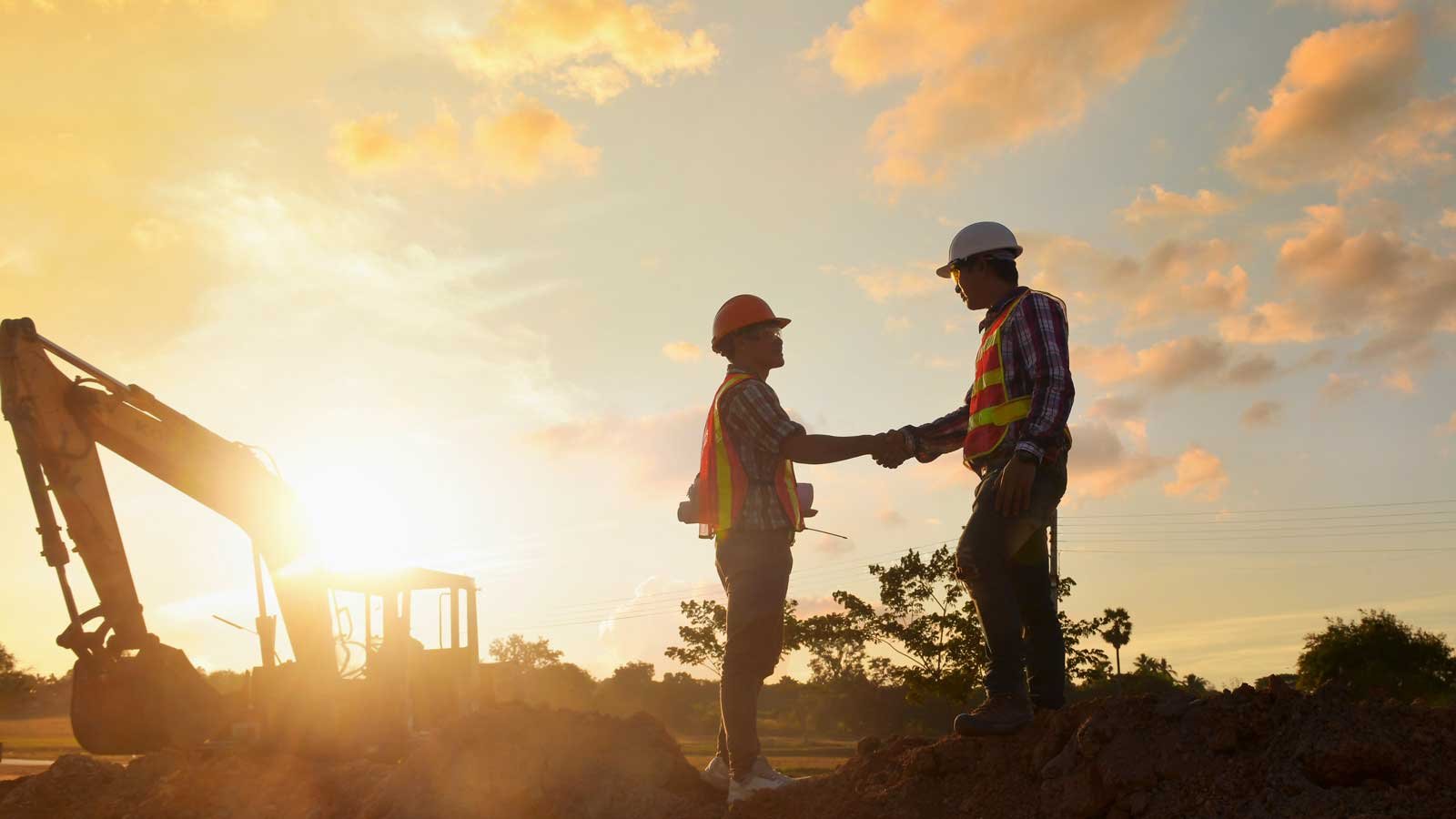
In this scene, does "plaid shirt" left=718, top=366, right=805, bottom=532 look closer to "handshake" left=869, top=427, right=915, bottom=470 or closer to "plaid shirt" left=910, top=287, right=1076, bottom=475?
"handshake" left=869, top=427, right=915, bottom=470

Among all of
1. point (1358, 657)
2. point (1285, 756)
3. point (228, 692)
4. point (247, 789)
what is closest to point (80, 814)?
point (247, 789)

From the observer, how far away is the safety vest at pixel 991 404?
5168 mm

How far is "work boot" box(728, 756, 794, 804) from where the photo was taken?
5.47 metres

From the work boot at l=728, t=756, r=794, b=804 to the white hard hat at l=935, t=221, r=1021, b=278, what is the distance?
2582 millimetres

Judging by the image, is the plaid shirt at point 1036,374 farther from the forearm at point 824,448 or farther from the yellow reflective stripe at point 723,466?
the yellow reflective stripe at point 723,466

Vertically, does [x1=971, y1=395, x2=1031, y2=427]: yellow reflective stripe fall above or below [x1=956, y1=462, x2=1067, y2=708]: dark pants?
above

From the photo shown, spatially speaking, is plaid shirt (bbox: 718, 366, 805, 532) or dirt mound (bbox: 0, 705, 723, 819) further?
dirt mound (bbox: 0, 705, 723, 819)

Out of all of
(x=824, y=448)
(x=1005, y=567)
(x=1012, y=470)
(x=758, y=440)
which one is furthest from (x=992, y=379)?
(x=758, y=440)

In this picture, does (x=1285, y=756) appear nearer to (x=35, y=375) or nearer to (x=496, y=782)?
(x=496, y=782)

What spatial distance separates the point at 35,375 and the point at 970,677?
2075cm

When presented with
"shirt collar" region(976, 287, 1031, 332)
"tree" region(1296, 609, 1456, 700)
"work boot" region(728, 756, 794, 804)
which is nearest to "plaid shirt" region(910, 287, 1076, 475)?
→ "shirt collar" region(976, 287, 1031, 332)

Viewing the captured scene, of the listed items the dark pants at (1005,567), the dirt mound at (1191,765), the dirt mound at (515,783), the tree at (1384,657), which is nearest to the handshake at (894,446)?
the dark pants at (1005,567)

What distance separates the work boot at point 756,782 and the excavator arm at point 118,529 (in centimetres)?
815

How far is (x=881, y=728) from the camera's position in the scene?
46875mm
